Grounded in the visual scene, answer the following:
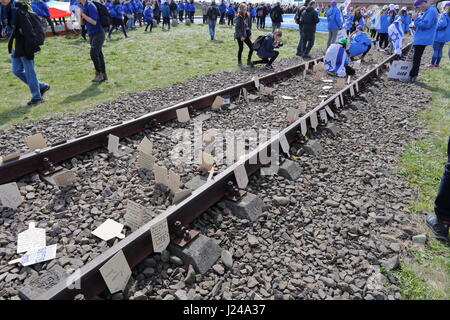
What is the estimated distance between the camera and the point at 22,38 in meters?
5.89

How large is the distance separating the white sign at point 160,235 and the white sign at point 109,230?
435 millimetres

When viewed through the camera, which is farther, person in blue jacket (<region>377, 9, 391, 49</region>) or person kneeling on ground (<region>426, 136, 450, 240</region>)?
person in blue jacket (<region>377, 9, 391, 49</region>)

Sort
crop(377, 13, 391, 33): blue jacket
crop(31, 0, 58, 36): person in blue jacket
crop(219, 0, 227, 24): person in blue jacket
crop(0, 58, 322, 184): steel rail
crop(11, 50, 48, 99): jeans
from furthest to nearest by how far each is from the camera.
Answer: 1. crop(219, 0, 227, 24): person in blue jacket
2. crop(31, 0, 58, 36): person in blue jacket
3. crop(377, 13, 391, 33): blue jacket
4. crop(11, 50, 48, 99): jeans
5. crop(0, 58, 322, 184): steel rail

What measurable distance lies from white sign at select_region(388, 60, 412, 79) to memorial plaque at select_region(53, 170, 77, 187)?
934 cm

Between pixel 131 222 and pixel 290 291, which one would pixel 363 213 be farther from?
pixel 131 222

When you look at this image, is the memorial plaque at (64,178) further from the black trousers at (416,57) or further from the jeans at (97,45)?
the black trousers at (416,57)

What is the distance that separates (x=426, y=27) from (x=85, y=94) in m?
8.87

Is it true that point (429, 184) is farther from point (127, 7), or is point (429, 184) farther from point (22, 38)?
point (127, 7)

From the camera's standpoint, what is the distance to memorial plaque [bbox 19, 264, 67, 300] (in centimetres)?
205

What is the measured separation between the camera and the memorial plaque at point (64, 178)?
127 inches

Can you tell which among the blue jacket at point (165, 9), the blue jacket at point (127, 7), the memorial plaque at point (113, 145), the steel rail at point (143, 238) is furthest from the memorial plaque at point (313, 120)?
the blue jacket at point (165, 9)

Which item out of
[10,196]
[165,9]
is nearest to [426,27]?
[10,196]

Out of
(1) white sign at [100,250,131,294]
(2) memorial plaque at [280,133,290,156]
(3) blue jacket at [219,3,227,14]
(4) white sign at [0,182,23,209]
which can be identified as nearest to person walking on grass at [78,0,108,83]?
(4) white sign at [0,182,23,209]

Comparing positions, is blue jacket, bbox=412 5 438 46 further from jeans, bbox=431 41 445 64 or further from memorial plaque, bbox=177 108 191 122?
memorial plaque, bbox=177 108 191 122
